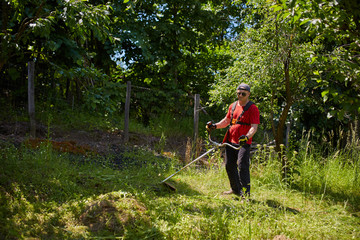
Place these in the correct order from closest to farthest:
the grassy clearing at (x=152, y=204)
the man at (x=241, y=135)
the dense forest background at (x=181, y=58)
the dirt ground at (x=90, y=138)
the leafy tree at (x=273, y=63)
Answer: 1. the grassy clearing at (x=152, y=204)
2. the dense forest background at (x=181, y=58)
3. the man at (x=241, y=135)
4. the leafy tree at (x=273, y=63)
5. the dirt ground at (x=90, y=138)

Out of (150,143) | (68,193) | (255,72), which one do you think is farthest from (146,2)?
(68,193)

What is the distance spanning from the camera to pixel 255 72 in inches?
235

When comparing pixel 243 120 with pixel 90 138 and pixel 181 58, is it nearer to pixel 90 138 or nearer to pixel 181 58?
pixel 90 138

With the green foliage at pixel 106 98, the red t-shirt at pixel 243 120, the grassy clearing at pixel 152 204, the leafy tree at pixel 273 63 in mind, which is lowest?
the grassy clearing at pixel 152 204

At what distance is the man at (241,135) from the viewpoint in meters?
4.55

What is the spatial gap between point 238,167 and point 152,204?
1.44m

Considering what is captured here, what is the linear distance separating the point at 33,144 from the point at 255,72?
14.9 feet

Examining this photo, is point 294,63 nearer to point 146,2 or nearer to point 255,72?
point 255,72

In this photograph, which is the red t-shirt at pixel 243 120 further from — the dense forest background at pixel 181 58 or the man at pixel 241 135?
the dense forest background at pixel 181 58

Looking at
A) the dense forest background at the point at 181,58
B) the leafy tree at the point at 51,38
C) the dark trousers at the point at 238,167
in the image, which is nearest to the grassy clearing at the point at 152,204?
the dark trousers at the point at 238,167

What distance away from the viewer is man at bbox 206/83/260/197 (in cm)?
455

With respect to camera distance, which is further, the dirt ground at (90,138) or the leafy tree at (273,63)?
the dirt ground at (90,138)

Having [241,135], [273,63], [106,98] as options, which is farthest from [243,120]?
[106,98]

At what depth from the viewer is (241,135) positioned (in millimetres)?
4492
